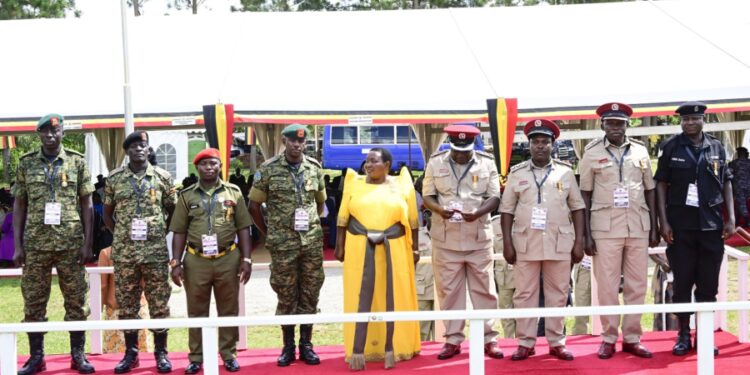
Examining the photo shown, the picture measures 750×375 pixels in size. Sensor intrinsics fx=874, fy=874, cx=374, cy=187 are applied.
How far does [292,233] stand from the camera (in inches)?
228

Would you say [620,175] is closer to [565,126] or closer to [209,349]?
[209,349]

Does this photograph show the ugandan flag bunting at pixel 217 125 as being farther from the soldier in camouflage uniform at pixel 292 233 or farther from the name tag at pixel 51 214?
the name tag at pixel 51 214

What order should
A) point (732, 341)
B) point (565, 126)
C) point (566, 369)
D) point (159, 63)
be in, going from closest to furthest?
1. point (566, 369)
2. point (732, 341)
3. point (159, 63)
4. point (565, 126)

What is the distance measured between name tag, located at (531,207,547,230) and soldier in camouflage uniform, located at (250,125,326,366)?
141 cm

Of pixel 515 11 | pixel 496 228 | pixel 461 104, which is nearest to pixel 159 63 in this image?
pixel 461 104

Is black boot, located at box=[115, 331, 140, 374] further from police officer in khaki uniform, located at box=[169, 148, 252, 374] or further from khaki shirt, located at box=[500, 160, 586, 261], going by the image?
khaki shirt, located at box=[500, 160, 586, 261]

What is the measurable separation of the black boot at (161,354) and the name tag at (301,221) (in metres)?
1.09

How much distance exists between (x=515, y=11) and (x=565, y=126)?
86.6 inches

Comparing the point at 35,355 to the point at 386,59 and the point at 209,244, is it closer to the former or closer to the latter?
the point at 209,244

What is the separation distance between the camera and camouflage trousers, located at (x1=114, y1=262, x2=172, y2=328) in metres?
5.65

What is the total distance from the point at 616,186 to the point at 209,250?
8.76ft

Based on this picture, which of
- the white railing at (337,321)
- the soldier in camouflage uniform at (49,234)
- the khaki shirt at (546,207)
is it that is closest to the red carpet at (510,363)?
the soldier in camouflage uniform at (49,234)

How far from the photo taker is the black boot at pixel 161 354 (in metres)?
5.68

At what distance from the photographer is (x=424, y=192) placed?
5926 mm
